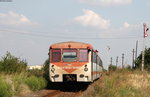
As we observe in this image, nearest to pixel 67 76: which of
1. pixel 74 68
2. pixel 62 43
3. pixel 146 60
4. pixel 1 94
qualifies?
pixel 74 68

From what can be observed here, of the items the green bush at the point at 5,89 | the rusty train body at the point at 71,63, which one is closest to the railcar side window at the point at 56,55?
the rusty train body at the point at 71,63

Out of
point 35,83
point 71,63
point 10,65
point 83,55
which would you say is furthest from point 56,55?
point 10,65

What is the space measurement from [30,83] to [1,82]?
393 cm

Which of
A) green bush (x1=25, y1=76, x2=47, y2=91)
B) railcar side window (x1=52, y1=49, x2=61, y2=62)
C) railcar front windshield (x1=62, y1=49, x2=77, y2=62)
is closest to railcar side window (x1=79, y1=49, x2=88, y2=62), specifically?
railcar front windshield (x1=62, y1=49, x2=77, y2=62)

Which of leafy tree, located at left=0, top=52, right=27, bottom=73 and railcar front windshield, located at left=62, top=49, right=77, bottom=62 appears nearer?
railcar front windshield, located at left=62, top=49, right=77, bottom=62

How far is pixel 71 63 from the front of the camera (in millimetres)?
20703

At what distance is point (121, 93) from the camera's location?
14016mm

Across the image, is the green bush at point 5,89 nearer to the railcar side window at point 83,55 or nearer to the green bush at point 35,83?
the green bush at point 35,83

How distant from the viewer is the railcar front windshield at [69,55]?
68.8 ft

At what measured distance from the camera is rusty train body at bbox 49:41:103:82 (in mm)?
20641

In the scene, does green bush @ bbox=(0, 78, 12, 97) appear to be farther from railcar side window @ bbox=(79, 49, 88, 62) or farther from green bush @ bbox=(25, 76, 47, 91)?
railcar side window @ bbox=(79, 49, 88, 62)

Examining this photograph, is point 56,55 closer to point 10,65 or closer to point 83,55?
point 83,55

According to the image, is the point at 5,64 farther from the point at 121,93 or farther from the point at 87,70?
the point at 121,93

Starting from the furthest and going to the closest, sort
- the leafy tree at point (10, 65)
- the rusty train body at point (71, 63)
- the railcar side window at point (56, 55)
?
the leafy tree at point (10, 65) → the railcar side window at point (56, 55) → the rusty train body at point (71, 63)
